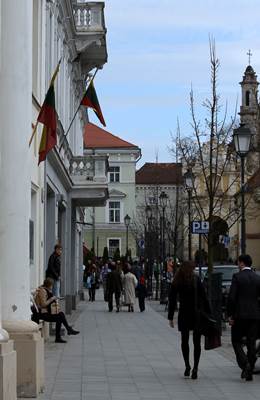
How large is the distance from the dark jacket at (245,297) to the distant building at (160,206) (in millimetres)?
26795

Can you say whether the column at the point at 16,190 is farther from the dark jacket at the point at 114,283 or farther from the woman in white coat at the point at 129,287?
the dark jacket at the point at 114,283

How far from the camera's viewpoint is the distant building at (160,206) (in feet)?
158

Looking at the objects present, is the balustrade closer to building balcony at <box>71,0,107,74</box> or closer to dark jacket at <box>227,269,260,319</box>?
building balcony at <box>71,0,107,74</box>

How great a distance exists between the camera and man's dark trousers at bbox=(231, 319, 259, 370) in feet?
47.0

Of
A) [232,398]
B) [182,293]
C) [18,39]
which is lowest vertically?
[232,398]

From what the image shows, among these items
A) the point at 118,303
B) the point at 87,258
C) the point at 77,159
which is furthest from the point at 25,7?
the point at 87,258

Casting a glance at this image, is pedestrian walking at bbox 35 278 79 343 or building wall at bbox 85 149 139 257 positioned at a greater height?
building wall at bbox 85 149 139 257

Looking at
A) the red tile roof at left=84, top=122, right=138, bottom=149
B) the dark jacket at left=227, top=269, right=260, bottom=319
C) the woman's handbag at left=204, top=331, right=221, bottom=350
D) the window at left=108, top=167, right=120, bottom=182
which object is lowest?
the woman's handbag at left=204, top=331, right=221, bottom=350

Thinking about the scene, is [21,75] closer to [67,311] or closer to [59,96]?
[59,96]

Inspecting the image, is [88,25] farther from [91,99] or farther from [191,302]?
[191,302]

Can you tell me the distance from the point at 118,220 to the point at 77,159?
73.8 meters

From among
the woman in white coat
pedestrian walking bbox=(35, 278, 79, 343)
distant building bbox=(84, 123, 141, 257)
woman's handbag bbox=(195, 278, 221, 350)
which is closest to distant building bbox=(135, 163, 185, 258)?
distant building bbox=(84, 123, 141, 257)

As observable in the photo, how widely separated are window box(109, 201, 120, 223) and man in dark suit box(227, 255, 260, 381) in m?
91.9

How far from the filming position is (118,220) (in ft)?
349
